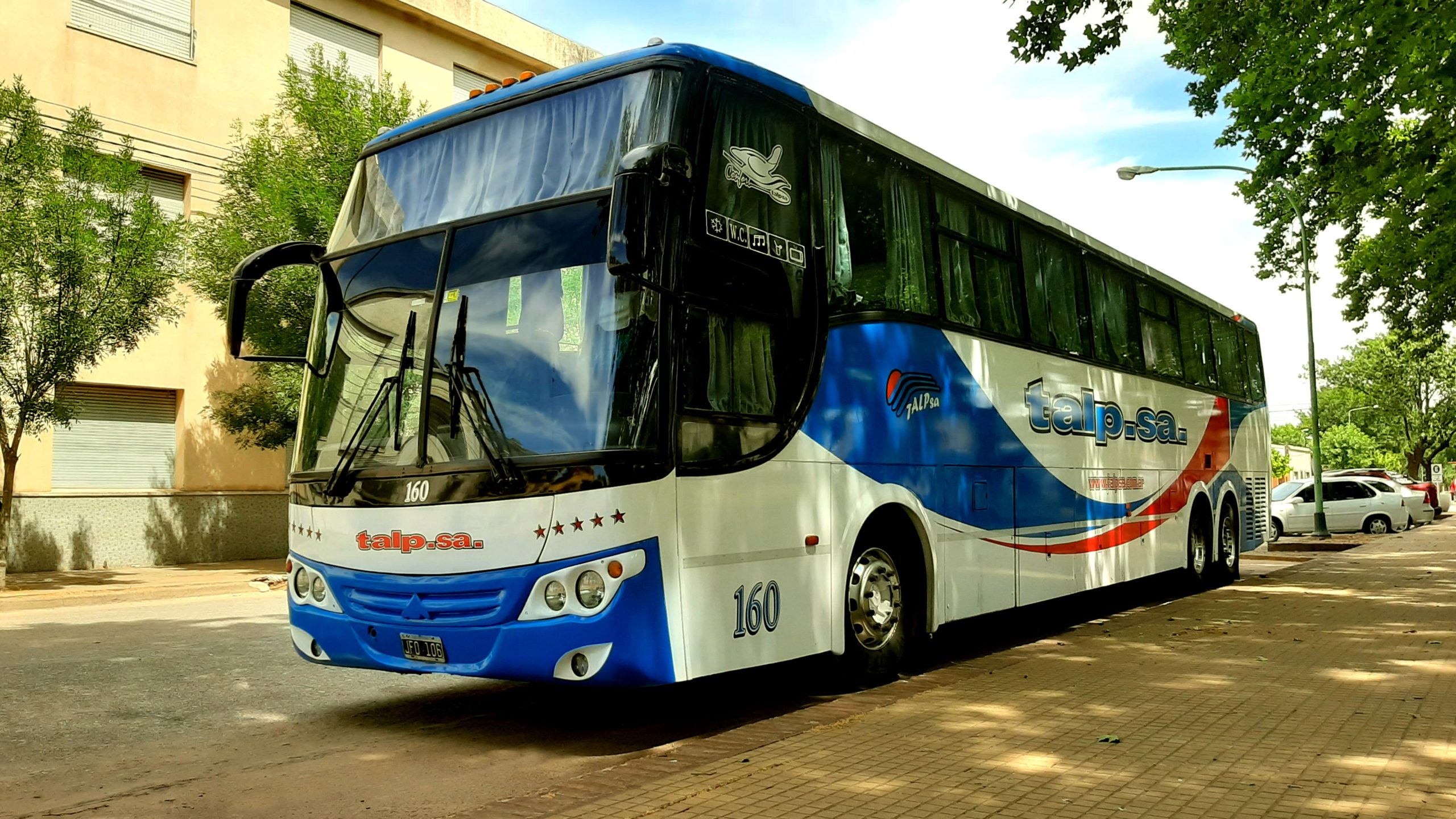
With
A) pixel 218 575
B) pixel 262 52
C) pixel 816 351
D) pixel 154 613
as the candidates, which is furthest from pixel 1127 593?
pixel 262 52

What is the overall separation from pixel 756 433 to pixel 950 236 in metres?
3.25

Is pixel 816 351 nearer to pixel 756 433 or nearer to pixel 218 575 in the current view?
pixel 756 433

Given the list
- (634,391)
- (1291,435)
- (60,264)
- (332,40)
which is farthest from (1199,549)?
(1291,435)

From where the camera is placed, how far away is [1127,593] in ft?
48.7

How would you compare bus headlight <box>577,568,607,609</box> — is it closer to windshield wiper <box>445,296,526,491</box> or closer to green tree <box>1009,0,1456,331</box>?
windshield wiper <box>445,296,526,491</box>

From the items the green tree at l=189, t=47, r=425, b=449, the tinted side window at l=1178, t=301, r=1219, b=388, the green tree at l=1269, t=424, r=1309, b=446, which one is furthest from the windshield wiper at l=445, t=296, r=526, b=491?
the green tree at l=1269, t=424, r=1309, b=446

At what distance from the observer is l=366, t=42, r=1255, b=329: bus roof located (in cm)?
649

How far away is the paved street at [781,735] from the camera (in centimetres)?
502

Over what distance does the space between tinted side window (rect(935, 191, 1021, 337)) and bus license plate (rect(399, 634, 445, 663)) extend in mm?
4565

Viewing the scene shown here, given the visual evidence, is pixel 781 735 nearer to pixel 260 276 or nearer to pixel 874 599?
pixel 874 599

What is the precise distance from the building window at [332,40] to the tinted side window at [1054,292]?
17.2 m

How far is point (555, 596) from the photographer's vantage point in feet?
19.0

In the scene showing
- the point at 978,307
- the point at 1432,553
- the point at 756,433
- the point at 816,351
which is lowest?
the point at 1432,553

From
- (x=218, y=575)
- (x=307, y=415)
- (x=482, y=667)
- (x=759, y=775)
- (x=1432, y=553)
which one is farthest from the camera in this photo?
(x=1432, y=553)
